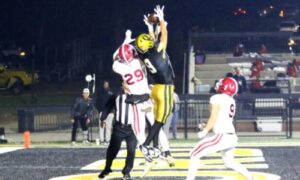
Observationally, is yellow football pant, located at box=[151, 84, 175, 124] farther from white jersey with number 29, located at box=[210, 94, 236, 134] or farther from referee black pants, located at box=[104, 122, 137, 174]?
white jersey with number 29, located at box=[210, 94, 236, 134]

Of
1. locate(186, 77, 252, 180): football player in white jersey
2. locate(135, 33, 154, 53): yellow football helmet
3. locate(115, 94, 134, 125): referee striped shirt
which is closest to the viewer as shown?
locate(186, 77, 252, 180): football player in white jersey

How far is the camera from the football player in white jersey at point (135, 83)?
13.1m

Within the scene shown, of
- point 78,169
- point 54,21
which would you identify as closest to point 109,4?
point 54,21

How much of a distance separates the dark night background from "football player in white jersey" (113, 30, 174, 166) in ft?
111

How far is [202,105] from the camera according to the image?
2383 centimetres

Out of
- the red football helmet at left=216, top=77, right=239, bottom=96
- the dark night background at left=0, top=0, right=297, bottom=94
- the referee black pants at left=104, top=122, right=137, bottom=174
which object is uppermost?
the dark night background at left=0, top=0, right=297, bottom=94

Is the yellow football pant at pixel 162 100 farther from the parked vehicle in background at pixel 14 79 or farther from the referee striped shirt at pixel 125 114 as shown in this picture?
the parked vehicle in background at pixel 14 79

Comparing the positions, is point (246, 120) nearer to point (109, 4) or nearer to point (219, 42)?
point (219, 42)

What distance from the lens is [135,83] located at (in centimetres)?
→ 1326

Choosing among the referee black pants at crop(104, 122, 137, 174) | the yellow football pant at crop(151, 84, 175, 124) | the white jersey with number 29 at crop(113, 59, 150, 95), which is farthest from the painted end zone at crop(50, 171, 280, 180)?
the white jersey with number 29 at crop(113, 59, 150, 95)

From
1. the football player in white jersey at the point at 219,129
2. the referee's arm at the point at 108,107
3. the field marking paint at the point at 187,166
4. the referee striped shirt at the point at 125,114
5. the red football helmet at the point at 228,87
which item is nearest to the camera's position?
the football player in white jersey at the point at 219,129

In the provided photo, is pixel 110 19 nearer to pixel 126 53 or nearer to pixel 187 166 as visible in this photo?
pixel 187 166

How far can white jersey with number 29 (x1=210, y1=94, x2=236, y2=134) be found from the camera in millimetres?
11844

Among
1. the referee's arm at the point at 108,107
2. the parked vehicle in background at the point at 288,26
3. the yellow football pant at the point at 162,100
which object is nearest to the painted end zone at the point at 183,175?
the referee's arm at the point at 108,107
